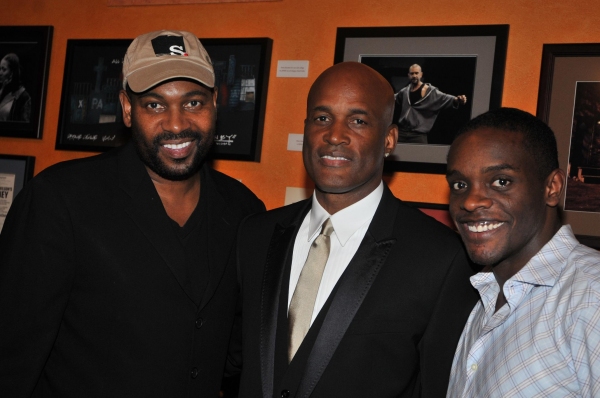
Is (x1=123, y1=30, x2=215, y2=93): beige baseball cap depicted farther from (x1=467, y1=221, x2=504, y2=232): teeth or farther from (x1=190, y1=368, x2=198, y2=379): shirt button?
(x1=467, y1=221, x2=504, y2=232): teeth

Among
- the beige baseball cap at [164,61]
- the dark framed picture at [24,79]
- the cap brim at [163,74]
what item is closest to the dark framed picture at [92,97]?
the dark framed picture at [24,79]

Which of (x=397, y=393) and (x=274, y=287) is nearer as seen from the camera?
(x=397, y=393)

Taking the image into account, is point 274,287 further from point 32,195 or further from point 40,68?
point 40,68

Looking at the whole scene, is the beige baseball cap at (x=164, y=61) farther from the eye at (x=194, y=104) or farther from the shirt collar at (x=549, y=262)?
the shirt collar at (x=549, y=262)

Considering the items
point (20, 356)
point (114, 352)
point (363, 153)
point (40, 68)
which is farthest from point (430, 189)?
point (40, 68)

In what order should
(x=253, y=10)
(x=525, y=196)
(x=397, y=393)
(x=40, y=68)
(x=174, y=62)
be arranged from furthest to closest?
(x=40, y=68), (x=253, y=10), (x=174, y=62), (x=397, y=393), (x=525, y=196)

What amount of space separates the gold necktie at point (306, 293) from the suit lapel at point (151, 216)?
0.37 metres

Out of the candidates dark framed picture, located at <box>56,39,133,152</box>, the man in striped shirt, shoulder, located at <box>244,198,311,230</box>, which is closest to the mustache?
shoulder, located at <box>244,198,311,230</box>

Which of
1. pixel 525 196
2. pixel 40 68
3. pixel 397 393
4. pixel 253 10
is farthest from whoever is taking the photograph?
pixel 40 68

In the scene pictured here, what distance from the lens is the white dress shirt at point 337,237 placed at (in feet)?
6.35

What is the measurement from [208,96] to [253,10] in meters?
1.23

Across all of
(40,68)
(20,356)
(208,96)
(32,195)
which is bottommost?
(20,356)

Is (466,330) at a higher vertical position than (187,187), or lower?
lower

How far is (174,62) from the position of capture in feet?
6.99
